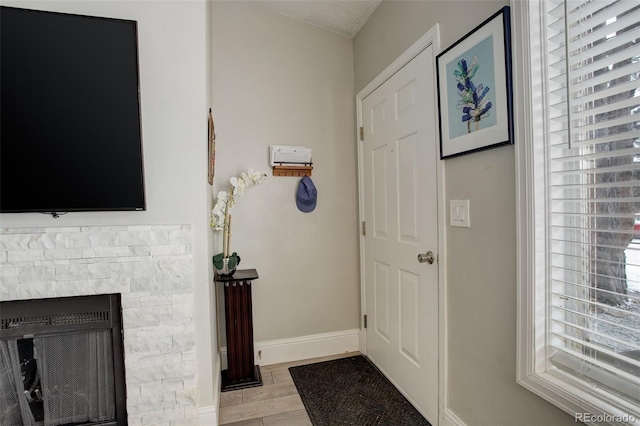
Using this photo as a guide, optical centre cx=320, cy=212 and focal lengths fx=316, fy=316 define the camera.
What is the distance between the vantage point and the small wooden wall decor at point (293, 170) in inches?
95.5

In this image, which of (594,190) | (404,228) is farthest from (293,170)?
(594,190)

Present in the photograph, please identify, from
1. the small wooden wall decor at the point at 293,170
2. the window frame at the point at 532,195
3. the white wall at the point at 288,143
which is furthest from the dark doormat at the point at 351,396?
the small wooden wall decor at the point at 293,170

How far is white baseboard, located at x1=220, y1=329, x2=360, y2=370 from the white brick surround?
0.82 metres

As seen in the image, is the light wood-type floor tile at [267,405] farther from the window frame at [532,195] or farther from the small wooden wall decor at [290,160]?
the small wooden wall decor at [290,160]

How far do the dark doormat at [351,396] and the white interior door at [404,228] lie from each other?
79mm

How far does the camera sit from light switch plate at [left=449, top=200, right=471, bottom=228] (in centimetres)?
147

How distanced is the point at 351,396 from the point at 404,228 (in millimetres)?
1115

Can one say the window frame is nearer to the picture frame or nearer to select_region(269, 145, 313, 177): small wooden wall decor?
the picture frame

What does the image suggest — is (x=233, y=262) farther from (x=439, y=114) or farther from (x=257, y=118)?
(x=439, y=114)

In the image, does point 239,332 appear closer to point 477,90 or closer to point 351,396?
point 351,396

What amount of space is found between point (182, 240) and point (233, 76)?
1.41 m

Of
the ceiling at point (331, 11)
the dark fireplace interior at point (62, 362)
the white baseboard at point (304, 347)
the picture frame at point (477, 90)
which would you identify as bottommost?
the white baseboard at point (304, 347)

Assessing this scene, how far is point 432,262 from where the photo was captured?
1.71m

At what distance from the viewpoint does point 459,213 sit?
151 centimetres
